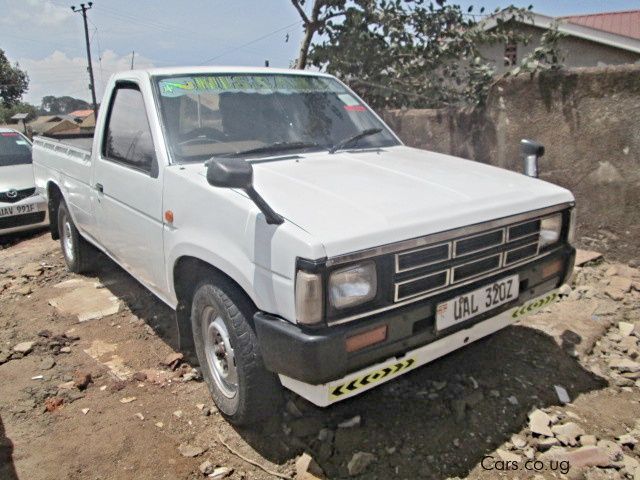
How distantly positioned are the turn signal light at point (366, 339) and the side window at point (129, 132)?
172 cm

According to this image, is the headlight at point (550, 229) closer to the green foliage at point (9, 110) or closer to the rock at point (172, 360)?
the rock at point (172, 360)

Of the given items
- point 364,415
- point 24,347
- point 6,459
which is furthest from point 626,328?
point 24,347

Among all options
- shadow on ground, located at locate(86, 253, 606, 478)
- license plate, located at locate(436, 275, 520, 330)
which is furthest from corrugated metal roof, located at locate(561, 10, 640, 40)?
license plate, located at locate(436, 275, 520, 330)

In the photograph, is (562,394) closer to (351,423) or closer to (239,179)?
(351,423)

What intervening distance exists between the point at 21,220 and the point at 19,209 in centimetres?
17

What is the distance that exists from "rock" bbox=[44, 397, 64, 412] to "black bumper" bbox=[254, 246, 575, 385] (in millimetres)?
1646

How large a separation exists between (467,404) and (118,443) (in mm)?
1879

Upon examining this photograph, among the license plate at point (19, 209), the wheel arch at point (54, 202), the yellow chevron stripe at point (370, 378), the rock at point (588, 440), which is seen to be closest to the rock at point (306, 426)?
the yellow chevron stripe at point (370, 378)

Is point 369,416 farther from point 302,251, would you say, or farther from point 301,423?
point 302,251

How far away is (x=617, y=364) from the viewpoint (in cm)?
316

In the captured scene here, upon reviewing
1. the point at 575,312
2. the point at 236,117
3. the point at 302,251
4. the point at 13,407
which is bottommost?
the point at 13,407

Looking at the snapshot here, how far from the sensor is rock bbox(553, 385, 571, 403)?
2.81 meters

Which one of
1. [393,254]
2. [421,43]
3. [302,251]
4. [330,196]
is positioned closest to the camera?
[302,251]

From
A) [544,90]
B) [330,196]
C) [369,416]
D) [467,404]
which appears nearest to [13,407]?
[369,416]
